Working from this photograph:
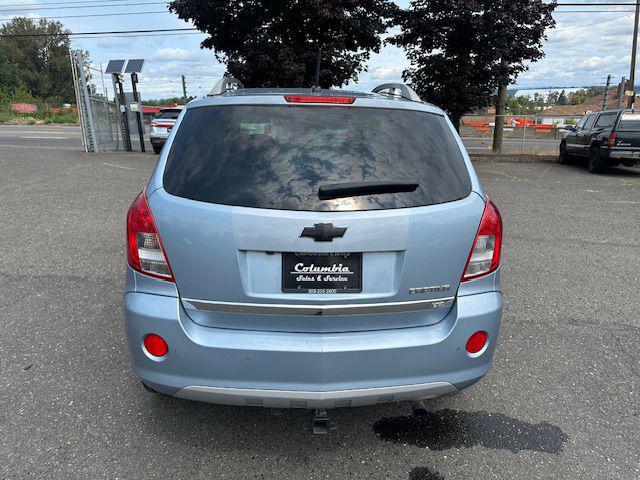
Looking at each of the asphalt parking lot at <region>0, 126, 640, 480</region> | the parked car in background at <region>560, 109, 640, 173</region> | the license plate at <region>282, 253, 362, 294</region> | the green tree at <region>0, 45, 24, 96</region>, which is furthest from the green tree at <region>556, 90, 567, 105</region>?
the license plate at <region>282, 253, 362, 294</region>

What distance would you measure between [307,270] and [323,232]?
19 centimetres

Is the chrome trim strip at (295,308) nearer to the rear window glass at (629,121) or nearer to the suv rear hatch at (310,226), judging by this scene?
the suv rear hatch at (310,226)

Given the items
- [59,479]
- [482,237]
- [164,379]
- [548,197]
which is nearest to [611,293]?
[482,237]

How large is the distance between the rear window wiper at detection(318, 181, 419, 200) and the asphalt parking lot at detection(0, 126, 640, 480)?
4.48 ft

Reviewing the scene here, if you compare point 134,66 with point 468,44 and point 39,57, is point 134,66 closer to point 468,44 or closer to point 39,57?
point 468,44

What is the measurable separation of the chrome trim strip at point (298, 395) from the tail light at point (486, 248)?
0.57 meters

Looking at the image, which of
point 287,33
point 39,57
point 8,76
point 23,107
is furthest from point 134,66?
point 39,57

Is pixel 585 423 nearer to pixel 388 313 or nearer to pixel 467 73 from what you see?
pixel 388 313

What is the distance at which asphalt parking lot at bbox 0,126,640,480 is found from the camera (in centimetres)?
240

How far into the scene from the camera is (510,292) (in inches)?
184

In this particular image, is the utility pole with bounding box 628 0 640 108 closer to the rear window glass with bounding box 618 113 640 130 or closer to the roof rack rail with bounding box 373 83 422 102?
the rear window glass with bounding box 618 113 640 130

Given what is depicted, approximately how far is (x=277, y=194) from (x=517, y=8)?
47.3 feet

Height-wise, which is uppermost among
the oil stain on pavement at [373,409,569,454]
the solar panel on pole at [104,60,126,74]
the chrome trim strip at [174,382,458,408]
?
the solar panel on pole at [104,60,126,74]

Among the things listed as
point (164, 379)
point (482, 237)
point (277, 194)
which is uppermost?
point (277, 194)
